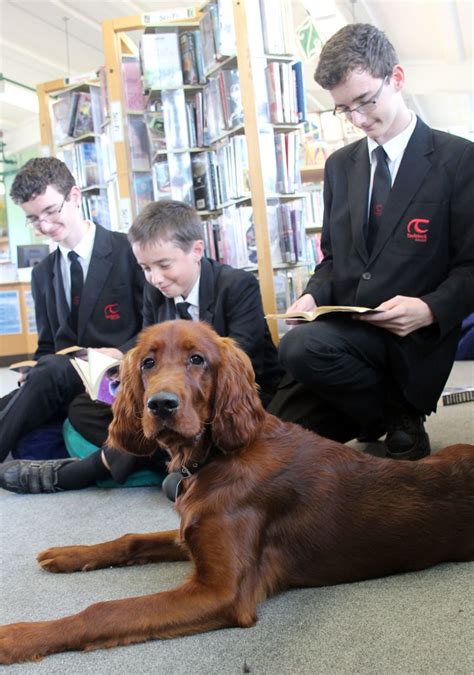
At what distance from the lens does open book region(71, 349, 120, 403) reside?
2.30m

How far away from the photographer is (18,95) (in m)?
11.9

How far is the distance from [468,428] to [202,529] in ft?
5.71

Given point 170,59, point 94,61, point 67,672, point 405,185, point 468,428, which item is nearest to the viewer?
point 67,672

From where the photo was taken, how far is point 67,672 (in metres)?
1.17

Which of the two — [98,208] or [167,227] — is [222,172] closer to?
[167,227]

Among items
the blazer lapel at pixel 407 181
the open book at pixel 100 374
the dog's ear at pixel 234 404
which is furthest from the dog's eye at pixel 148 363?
the blazer lapel at pixel 407 181

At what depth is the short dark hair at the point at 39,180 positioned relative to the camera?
2.86m

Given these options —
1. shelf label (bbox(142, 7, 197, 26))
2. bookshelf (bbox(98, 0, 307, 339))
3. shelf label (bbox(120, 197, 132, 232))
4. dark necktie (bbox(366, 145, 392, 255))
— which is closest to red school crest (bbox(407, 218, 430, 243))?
dark necktie (bbox(366, 145, 392, 255))

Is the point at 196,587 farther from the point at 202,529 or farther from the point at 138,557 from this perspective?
the point at 138,557

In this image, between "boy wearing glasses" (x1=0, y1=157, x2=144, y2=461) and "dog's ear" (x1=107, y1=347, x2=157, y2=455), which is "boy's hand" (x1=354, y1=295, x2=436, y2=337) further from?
"boy wearing glasses" (x1=0, y1=157, x2=144, y2=461)

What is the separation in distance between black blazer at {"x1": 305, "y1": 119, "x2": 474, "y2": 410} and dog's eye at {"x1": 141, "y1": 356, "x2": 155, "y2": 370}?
962 mm

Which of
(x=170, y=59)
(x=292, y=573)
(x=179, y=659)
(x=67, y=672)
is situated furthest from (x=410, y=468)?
(x=170, y=59)

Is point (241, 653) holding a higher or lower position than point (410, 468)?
lower

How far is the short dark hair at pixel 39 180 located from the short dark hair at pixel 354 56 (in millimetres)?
1256
